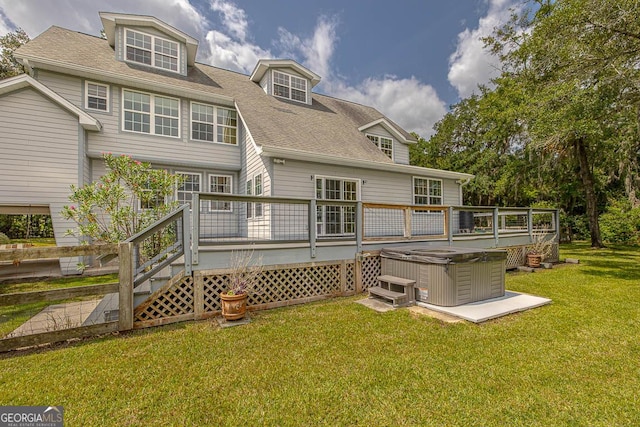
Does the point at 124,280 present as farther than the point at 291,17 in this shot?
No

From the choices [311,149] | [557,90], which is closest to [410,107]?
[557,90]

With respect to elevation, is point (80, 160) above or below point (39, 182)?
above

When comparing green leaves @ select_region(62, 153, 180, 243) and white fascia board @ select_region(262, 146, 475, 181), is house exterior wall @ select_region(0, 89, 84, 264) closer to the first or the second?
green leaves @ select_region(62, 153, 180, 243)

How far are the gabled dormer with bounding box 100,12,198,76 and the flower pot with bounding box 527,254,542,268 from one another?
1395 centimetres

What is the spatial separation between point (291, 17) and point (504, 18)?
10444mm

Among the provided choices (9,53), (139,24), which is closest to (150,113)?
(139,24)

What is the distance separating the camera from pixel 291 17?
12281 mm

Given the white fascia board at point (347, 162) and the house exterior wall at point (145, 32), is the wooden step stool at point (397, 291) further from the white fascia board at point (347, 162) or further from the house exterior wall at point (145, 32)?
the house exterior wall at point (145, 32)

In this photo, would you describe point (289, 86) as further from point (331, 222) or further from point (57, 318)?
point (57, 318)

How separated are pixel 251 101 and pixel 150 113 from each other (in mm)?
3531

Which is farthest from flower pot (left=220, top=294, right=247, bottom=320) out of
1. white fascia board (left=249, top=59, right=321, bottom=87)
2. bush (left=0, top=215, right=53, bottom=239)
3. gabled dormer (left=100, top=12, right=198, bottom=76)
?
bush (left=0, top=215, right=53, bottom=239)

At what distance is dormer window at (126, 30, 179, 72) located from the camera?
32.9 feet

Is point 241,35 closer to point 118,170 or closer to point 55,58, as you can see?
point 55,58

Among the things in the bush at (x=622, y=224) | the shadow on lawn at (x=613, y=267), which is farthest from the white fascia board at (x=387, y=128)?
the bush at (x=622, y=224)
